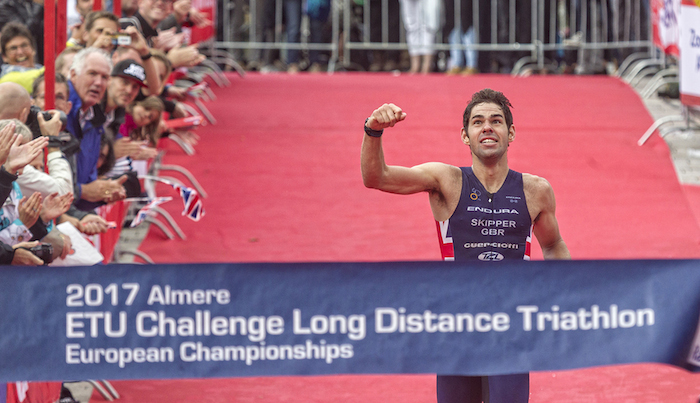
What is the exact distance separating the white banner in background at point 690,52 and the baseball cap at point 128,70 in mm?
5226

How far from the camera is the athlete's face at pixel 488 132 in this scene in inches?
169

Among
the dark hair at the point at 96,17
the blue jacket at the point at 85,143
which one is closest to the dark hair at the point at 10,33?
the dark hair at the point at 96,17

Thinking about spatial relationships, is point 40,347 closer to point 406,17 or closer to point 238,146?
point 238,146

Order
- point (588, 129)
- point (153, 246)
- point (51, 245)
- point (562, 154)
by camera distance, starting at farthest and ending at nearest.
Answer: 1. point (588, 129)
2. point (562, 154)
3. point (153, 246)
4. point (51, 245)

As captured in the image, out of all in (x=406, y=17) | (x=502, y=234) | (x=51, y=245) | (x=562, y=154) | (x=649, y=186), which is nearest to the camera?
(x=502, y=234)

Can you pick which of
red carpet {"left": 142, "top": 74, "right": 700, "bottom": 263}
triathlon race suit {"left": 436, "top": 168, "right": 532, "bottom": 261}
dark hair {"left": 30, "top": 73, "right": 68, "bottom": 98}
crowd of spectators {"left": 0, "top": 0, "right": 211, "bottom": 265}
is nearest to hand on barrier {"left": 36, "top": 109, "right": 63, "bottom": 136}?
crowd of spectators {"left": 0, "top": 0, "right": 211, "bottom": 265}

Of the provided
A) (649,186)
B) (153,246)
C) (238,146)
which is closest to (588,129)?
(649,186)

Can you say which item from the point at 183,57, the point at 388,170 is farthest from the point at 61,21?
the point at 183,57

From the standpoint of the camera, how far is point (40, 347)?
3.24m

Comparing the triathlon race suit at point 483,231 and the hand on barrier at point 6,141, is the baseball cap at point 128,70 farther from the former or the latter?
the triathlon race suit at point 483,231

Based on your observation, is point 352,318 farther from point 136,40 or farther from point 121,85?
point 136,40

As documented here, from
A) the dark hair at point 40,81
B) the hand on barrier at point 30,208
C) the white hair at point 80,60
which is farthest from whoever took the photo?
the white hair at point 80,60

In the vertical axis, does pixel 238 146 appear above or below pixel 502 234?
above

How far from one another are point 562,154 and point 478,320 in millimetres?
7899
